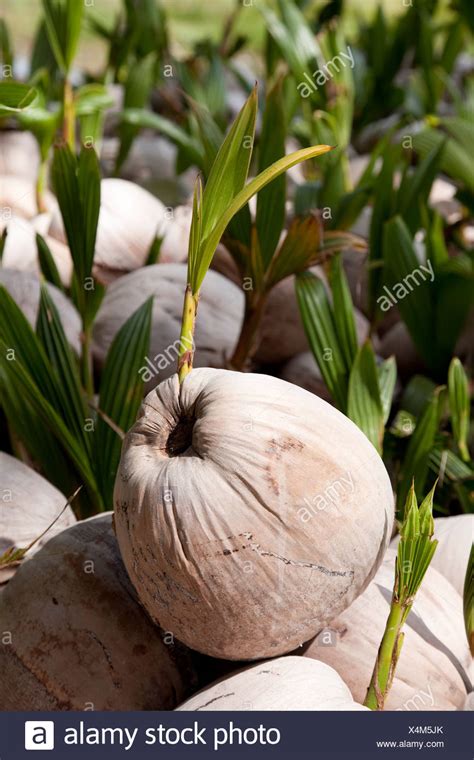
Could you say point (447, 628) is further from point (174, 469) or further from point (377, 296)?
point (377, 296)

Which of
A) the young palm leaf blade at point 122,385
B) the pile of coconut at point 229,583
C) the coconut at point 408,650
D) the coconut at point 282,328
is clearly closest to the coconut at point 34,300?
the young palm leaf blade at point 122,385

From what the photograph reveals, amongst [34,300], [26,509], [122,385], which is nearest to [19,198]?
[34,300]

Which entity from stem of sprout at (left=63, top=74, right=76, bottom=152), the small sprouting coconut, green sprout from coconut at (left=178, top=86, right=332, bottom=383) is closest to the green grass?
stem of sprout at (left=63, top=74, right=76, bottom=152)

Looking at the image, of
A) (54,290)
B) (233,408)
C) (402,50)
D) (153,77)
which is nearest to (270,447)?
(233,408)

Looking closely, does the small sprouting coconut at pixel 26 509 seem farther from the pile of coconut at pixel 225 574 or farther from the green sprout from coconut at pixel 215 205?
the green sprout from coconut at pixel 215 205

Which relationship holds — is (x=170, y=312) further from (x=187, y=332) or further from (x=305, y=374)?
(x=187, y=332)

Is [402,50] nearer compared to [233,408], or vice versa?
[233,408]
